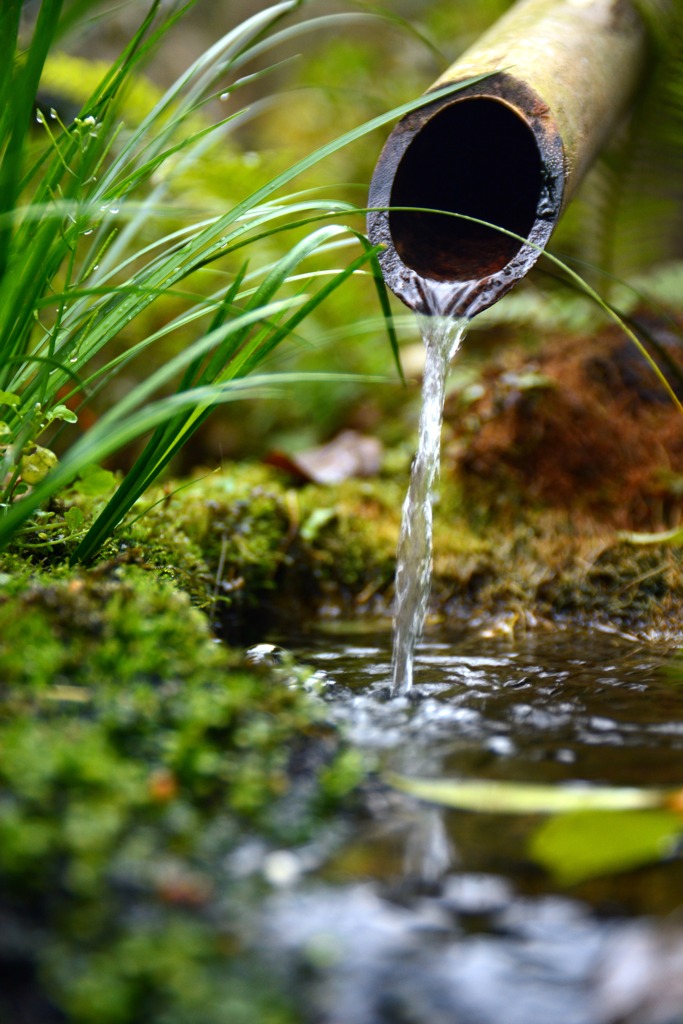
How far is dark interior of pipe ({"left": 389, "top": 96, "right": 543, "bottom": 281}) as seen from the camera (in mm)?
2154

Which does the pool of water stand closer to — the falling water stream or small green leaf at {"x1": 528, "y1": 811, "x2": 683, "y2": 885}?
small green leaf at {"x1": 528, "y1": 811, "x2": 683, "y2": 885}

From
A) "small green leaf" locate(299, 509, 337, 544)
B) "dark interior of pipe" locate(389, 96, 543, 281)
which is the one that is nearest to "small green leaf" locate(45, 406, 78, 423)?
"dark interior of pipe" locate(389, 96, 543, 281)

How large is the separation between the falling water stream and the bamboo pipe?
0.09m

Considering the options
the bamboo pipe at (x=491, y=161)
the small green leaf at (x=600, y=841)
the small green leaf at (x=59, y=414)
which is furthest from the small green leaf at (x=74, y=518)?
the small green leaf at (x=600, y=841)

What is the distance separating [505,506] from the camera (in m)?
3.01

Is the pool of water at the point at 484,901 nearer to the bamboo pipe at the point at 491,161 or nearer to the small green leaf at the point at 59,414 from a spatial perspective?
Result: the small green leaf at the point at 59,414

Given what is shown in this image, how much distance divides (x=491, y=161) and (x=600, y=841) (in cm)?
202

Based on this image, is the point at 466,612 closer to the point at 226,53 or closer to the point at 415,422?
the point at 415,422

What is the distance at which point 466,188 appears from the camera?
93.7 inches

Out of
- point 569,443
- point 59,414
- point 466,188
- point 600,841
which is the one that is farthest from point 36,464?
point 569,443

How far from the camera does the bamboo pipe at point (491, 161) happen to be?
199 cm

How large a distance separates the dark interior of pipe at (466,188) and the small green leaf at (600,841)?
56.9 inches

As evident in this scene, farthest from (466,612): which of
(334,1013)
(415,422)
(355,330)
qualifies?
(334,1013)

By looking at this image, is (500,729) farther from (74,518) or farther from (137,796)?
(74,518)
